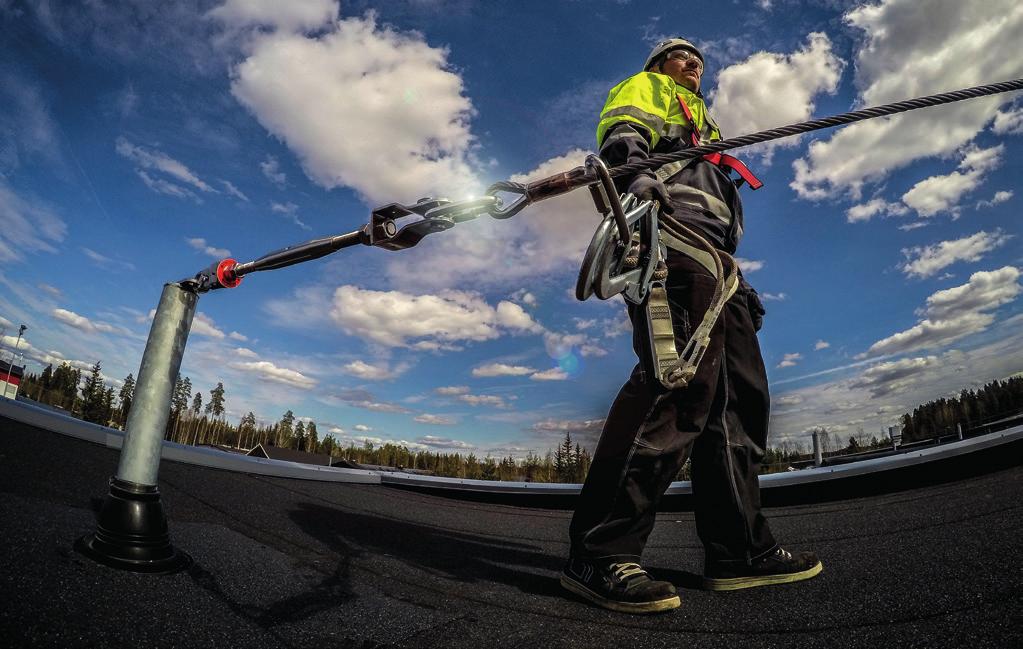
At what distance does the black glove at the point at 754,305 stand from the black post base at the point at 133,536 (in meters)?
2.24

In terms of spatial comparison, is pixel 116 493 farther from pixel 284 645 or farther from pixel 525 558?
pixel 525 558

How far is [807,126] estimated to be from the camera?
1.16 metres

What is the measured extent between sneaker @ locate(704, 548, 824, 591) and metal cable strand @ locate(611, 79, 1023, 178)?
1422 mm

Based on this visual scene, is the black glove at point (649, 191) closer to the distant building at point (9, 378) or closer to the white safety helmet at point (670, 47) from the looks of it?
the white safety helmet at point (670, 47)

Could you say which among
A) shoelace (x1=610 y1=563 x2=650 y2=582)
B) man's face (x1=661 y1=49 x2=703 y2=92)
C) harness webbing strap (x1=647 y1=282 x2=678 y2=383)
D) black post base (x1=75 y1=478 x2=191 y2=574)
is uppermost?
man's face (x1=661 y1=49 x2=703 y2=92)

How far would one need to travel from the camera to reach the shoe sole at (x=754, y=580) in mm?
1544

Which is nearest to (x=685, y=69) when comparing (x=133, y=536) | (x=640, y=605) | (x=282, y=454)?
(x=640, y=605)

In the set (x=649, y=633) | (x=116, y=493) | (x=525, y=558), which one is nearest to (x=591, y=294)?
(x=649, y=633)

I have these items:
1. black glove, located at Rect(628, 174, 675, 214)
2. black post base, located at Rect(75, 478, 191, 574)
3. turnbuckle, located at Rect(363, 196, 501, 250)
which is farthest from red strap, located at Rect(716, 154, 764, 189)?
black post base, located at Rect(75, 478, 191, 574)

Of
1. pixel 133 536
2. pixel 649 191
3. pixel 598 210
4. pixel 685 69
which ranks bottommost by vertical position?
pixel 133 536

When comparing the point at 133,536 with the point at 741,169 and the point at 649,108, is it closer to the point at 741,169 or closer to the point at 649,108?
the point at 649,108

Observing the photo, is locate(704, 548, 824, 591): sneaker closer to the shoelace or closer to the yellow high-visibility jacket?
the shoelace

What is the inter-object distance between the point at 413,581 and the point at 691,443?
106 cm

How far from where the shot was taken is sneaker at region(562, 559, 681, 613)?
129 cm
